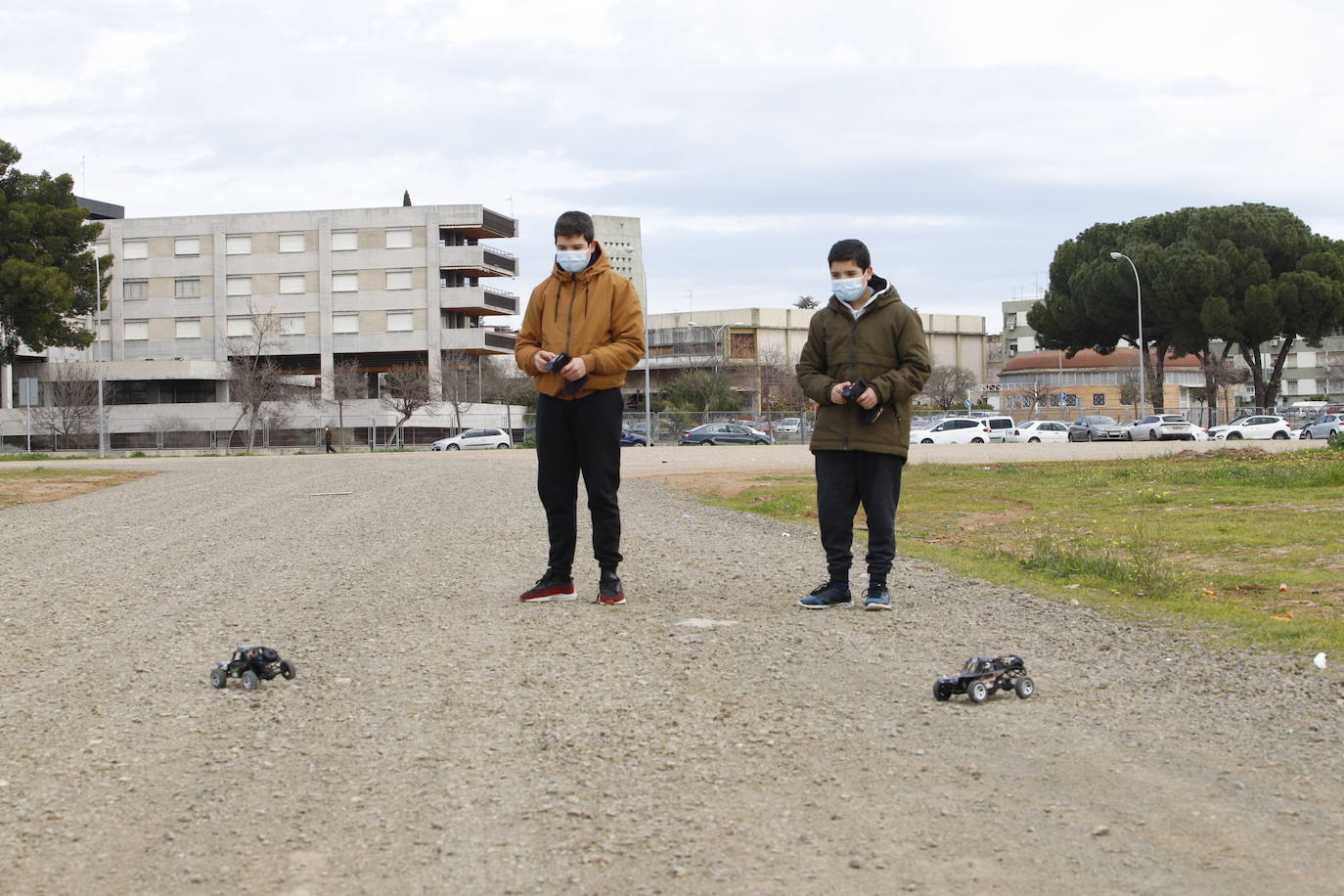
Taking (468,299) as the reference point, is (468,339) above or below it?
below

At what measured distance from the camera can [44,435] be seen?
2643 inches

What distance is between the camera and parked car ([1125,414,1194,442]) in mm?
59812

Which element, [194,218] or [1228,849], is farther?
[194,218]

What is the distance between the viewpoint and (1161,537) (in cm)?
1079

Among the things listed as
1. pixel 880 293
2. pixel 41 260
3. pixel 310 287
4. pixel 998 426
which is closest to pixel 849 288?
pixel 880 293

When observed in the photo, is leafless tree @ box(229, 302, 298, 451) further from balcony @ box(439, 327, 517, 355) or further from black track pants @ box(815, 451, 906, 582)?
black track pants @ box(815, 451, 906, 582)

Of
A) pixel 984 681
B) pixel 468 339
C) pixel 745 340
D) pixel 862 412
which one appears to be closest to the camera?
pixel 984 681

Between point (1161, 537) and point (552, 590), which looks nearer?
point (552, 590)

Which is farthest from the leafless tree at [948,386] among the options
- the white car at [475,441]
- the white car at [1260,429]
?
the white car at [475,441]

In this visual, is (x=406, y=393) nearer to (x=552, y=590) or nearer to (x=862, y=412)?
(x=552, y=590)

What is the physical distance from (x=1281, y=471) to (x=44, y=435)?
63.5m

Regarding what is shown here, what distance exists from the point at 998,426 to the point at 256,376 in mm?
38892

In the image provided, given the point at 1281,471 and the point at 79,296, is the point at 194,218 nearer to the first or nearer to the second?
the point at 79,296

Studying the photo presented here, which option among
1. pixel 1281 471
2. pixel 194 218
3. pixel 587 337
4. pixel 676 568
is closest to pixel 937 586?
pixel 676 568
